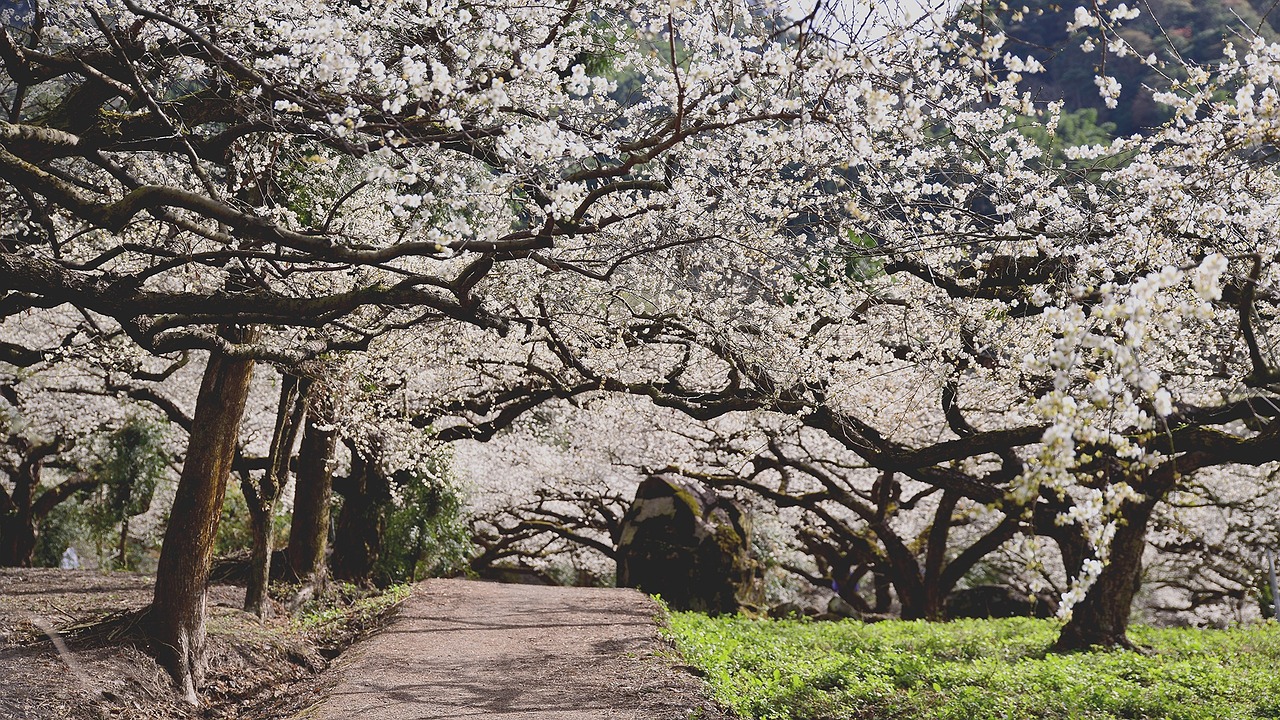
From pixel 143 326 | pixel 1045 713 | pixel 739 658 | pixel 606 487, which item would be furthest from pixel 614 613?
pixel 606 487

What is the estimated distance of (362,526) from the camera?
520 inches

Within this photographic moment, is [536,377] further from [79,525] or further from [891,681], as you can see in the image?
[79,525]

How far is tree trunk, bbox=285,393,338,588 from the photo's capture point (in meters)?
11.7

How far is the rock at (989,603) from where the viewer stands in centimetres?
1831

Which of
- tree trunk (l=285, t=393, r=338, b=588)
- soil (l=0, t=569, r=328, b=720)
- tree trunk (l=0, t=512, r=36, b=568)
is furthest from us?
tree trunk (l=0, t=512, r=36, b=568)

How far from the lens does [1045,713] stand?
21.8ft

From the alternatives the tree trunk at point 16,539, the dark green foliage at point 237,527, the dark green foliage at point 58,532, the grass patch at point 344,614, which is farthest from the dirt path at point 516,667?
the dark green foliage at point 58,532

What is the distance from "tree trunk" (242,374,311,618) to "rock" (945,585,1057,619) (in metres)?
13.2

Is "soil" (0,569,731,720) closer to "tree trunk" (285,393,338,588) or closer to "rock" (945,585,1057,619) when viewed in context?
"tree trunk" (285,393,338,588)

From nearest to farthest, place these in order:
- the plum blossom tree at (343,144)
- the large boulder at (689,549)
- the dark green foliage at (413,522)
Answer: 1. the plum blossom tree at (343,144)
2. the dark green foliage at (413,522)
3. the large boulder at (689,549)

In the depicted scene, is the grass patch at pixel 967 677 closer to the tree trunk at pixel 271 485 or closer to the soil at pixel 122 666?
the soil at pixel 122 666

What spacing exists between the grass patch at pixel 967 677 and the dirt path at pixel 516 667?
423 millimetres

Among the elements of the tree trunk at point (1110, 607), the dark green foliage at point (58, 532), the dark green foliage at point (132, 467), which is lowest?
the tree trunk at point (1110, 607)

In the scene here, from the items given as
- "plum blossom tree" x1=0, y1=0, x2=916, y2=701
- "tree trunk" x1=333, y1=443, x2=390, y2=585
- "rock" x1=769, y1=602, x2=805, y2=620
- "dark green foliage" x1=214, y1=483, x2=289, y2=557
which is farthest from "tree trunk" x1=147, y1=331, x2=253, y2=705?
"rock" x1=769, y1=602, x2=805, y2=620
